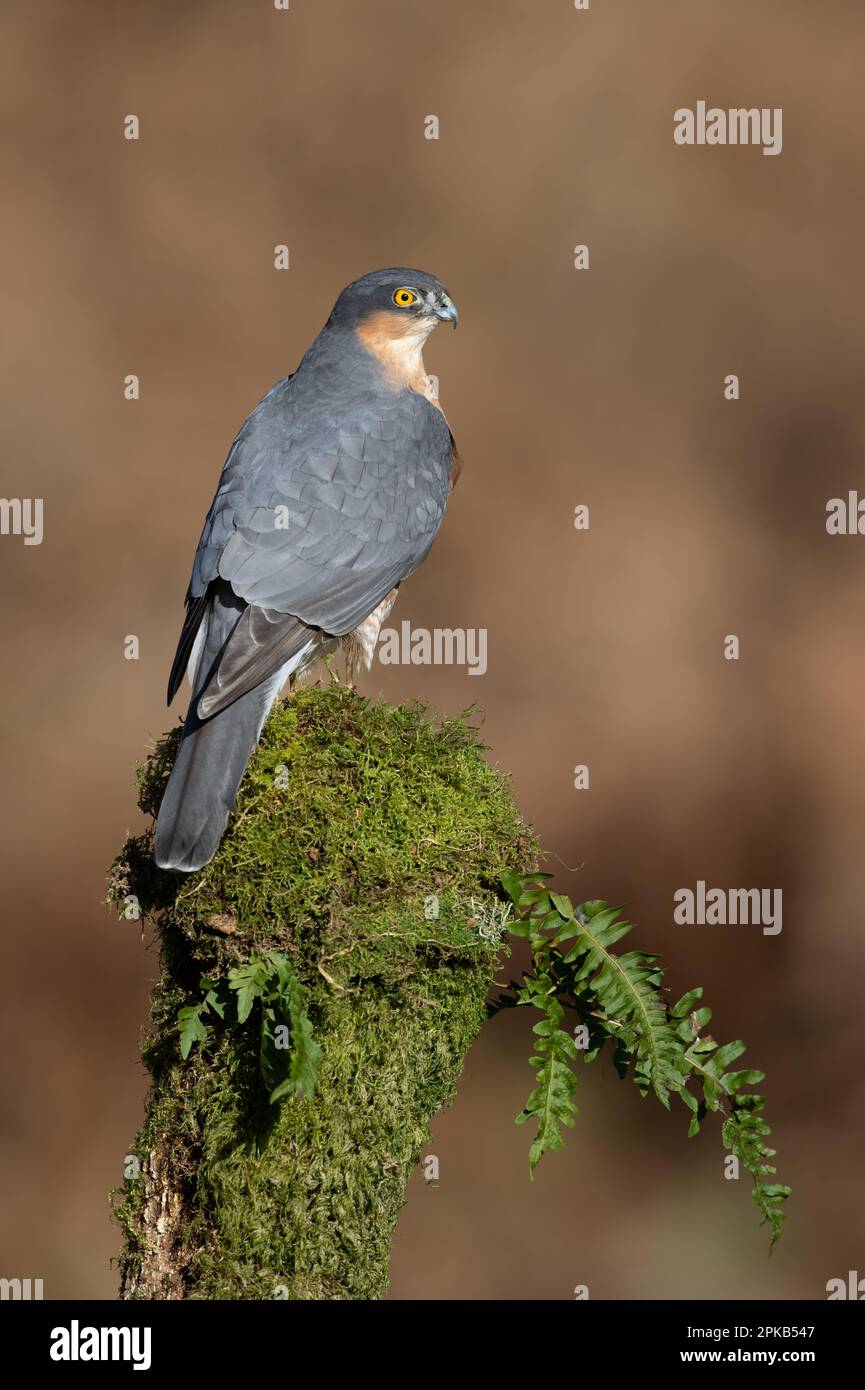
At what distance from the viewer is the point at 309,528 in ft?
11.3

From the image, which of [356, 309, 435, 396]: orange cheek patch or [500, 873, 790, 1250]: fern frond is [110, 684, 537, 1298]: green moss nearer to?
[500, 873, 790, 1250]: fern frond

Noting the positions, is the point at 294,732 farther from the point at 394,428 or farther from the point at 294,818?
the point at 394,428

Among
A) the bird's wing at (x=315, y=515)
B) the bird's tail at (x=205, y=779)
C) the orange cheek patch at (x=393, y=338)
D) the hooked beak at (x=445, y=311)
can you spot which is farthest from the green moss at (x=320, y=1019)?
the hooked beak at (x=445, y=311)

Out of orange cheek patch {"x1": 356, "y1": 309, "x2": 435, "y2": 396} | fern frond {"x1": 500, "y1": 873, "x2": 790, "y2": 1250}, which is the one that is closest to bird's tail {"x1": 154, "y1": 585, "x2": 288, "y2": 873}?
fern frond {"x1": 500, "y1": 873, "x2": 790, "y2": 1250}

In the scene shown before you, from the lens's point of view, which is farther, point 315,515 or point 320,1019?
point 315,515

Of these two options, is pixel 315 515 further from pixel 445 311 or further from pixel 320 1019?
pixel 320 1019

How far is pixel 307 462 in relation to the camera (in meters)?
3.62

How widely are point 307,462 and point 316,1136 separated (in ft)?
5.94

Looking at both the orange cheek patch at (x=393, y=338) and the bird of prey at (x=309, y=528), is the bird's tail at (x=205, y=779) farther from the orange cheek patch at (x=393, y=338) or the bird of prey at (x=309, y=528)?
the orange cheek patch at (x=393, y=338)

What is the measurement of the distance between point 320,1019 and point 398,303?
89.4 inches

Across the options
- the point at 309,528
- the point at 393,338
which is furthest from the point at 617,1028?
the point at 393,338

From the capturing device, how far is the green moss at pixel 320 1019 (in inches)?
104

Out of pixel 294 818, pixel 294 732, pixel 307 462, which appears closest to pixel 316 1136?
pixel 294 818

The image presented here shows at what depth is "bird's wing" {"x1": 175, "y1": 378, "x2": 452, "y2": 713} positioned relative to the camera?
3256 millimetres
